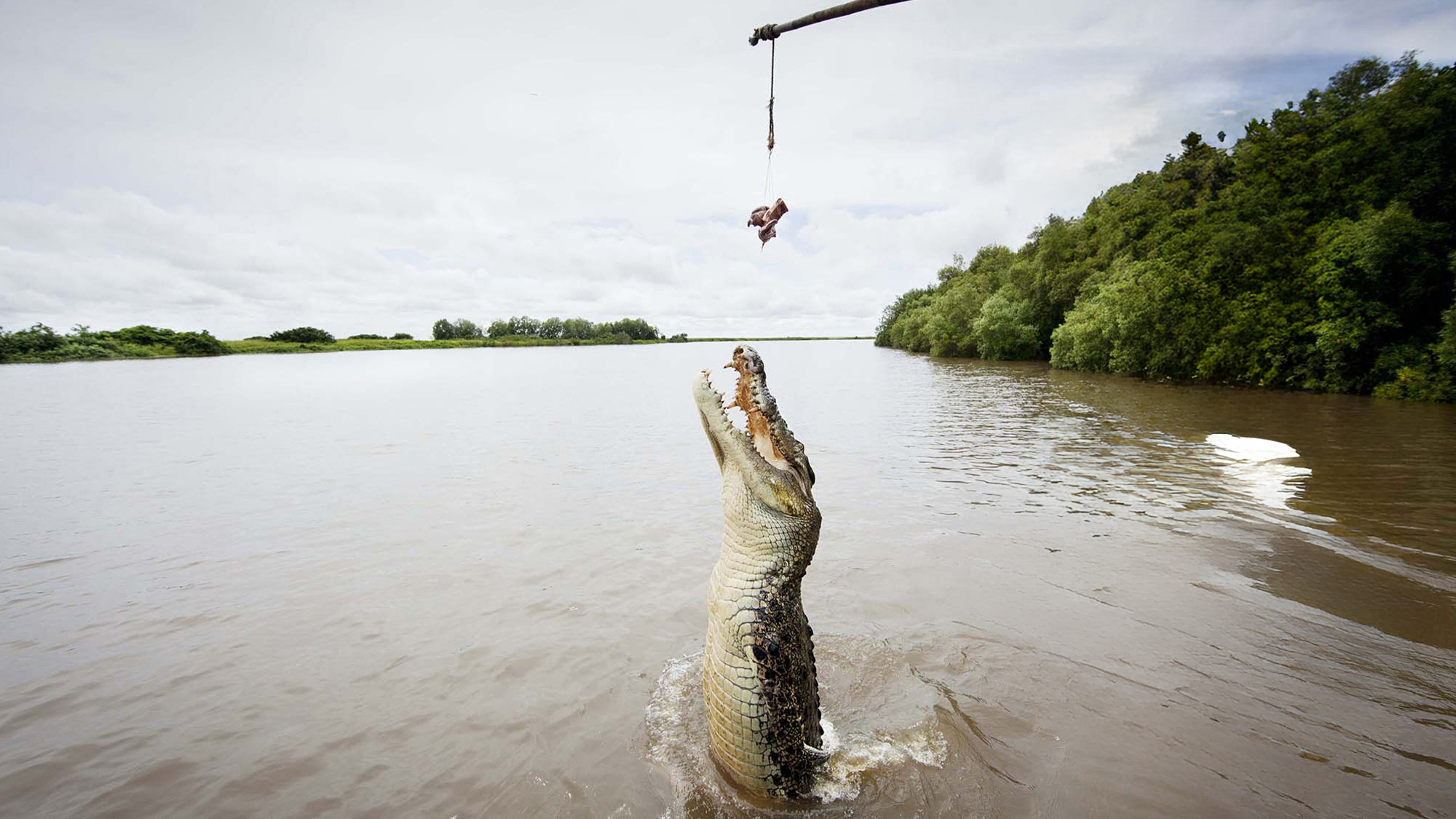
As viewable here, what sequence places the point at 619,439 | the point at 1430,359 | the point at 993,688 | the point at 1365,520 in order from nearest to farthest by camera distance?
the point at 993,688 < the point at 1365,520 < the point at 619,439 < the point at 1430,359

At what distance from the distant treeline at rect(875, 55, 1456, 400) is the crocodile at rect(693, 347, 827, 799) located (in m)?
24.2

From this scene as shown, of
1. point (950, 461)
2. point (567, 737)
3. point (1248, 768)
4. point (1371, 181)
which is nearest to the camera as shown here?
point (1248, 768)

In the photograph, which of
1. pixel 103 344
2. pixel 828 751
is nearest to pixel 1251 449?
pixel 828 751

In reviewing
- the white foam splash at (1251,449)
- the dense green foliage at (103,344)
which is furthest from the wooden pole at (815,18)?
the dense green foliage at (103,344)

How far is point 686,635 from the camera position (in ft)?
17.2

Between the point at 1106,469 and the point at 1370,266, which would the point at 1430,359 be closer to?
the point at 1370,266

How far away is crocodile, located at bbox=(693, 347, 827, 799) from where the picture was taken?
10.1 feet

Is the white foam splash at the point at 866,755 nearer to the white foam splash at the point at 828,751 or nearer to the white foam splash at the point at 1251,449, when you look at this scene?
the white foam splash at the point at 828,751

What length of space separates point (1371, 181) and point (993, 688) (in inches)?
1124

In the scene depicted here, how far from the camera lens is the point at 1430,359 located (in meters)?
18.8

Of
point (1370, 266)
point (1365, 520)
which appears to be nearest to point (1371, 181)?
point (1370, 266)

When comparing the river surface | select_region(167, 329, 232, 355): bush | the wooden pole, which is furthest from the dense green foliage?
the wooden pole

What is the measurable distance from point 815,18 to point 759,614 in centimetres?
398

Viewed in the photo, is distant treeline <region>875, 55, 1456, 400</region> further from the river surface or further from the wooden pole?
the wooden pole
